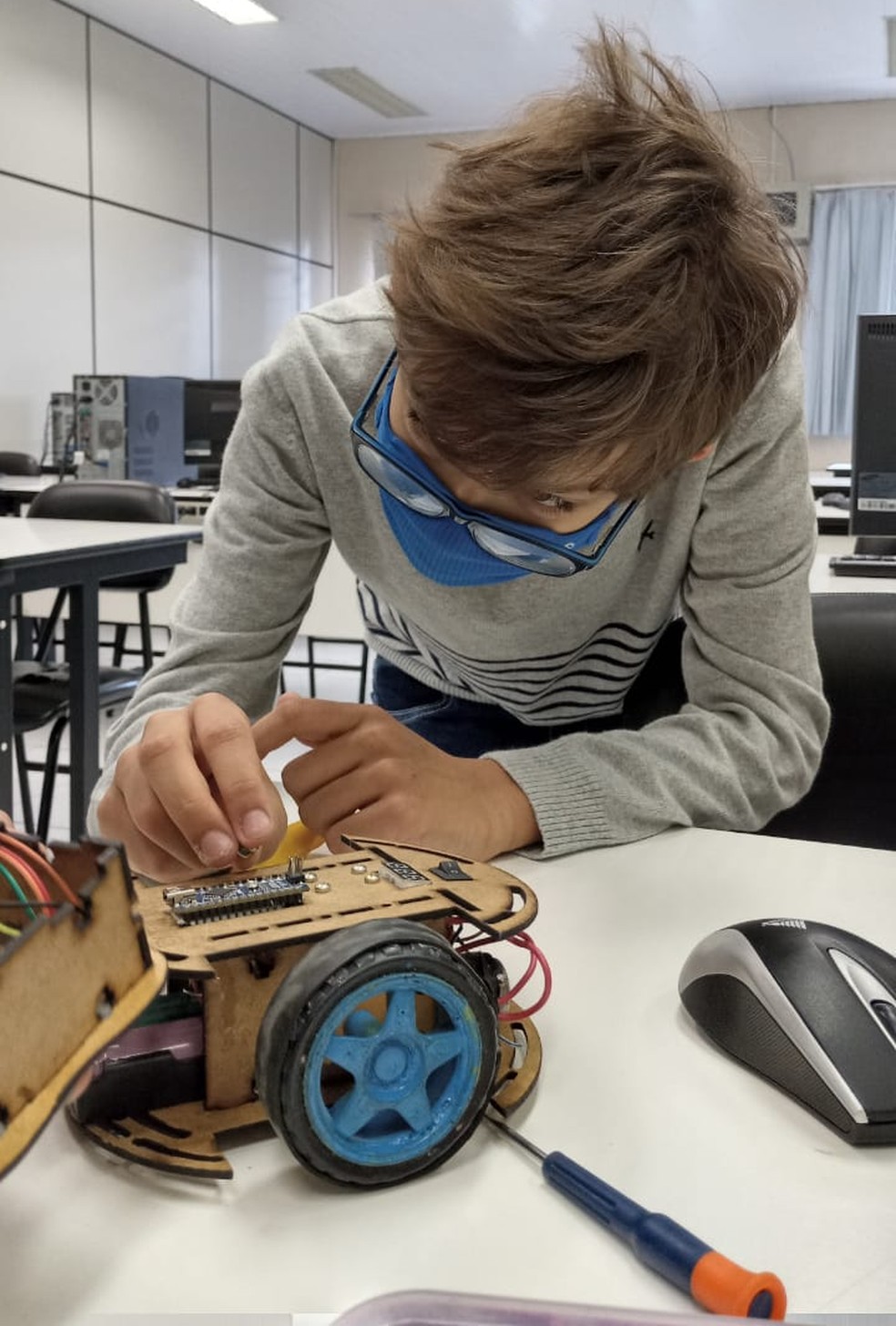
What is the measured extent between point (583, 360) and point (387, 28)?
6173 millimetres

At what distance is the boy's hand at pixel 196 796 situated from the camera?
0.62 meters

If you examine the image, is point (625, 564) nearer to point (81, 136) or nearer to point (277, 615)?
point (277, 615)

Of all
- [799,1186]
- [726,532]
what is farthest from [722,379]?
[799,1186]

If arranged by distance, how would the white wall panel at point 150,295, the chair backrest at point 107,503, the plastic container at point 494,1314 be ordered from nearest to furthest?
the plastic container at point 494,1314 → the chair backrest at point 107,503 → the white wall panel at point 150,295

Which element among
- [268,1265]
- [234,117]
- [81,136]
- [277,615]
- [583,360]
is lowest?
[268,1265]

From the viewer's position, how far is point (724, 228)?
63 cm

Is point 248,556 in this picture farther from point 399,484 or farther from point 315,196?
point 315,196

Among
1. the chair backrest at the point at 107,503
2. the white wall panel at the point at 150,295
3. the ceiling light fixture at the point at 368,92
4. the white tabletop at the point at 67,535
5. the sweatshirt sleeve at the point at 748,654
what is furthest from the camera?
the ceiling light fixture at the point at 368,92

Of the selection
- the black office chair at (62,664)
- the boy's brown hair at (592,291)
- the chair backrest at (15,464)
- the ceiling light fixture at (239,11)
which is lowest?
the black office chair at (62,664)

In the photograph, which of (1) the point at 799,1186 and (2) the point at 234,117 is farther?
(2) the point at 234,117

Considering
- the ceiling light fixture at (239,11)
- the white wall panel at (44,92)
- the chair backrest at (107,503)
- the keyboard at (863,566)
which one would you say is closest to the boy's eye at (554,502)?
the keyboard at (863,566)

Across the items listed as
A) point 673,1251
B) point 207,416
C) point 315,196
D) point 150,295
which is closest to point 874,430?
point 673,1251

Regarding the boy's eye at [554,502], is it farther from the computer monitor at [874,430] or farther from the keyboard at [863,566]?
the computer monitor at [874,430]

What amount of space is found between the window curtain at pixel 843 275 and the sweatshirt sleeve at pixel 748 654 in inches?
272
